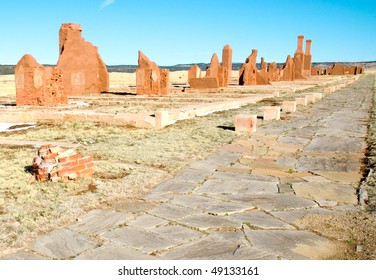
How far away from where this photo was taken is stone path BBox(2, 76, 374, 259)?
9.39 feet

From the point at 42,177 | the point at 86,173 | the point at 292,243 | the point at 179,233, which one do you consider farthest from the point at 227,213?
the point at 42,177

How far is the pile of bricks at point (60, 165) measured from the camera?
452 cm

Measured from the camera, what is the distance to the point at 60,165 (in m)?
4.54

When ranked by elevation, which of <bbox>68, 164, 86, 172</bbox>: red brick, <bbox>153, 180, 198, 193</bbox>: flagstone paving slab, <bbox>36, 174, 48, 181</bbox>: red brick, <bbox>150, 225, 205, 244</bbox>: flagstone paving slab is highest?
<bbox>68, 164, 86, 172</bbox>: red brick

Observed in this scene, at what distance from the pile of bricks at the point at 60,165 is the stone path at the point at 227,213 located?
1018 mm

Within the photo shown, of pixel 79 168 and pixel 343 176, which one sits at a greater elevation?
pixel 79 168

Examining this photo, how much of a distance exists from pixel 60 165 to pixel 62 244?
1.78 m

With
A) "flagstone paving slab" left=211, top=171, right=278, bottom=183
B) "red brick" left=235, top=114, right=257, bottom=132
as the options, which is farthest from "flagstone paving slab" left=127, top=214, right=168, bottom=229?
"red brick" left=235, top=114, right=257, bottom=132

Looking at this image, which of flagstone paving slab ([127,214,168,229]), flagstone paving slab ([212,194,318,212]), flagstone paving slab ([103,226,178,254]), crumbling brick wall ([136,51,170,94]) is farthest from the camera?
crumbling brick wall ([136,51,170,94])

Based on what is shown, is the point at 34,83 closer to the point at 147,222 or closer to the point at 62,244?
the point at 147,222

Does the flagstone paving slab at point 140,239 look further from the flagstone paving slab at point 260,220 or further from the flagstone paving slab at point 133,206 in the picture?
the flagstone paving slab at point 260,220

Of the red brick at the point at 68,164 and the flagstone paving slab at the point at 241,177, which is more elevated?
the red brick at the point at 68,164

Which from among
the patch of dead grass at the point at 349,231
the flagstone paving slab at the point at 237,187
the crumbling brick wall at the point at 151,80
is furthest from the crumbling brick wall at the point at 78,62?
the patch of dead grass at the point at 349,231

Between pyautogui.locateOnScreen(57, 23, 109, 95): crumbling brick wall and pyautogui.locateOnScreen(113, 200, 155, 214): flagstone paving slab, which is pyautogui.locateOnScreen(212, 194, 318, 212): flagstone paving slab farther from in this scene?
pyautogui.locateOnScreen(57, 23, 109, 95): crumbling brick wall
